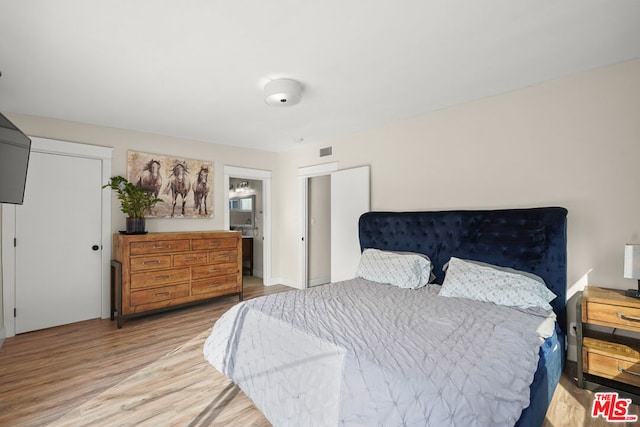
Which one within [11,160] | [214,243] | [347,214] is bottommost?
[214,243]

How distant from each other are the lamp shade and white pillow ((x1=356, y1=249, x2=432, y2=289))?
58.6 inches

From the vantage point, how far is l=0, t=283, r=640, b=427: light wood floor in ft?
6.50

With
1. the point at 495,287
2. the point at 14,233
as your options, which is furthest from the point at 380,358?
the point at 14,233

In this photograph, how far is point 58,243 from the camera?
3660 mm

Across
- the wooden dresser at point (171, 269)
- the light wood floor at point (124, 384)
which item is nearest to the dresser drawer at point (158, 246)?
the wooden dresser at point (171, 269)

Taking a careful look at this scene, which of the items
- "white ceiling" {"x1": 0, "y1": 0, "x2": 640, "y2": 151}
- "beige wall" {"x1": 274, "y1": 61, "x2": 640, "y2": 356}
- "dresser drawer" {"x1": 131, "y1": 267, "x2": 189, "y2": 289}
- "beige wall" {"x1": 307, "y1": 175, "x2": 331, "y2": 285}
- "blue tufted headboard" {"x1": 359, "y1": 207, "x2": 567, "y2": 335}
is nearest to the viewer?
"white ceiling" {"x1": 0, "y1": 0, "x2": 640, "y2": 151}

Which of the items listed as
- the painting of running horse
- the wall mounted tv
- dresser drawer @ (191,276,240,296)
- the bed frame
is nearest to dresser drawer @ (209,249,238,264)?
dresser drawer @ (191,276,240,296)

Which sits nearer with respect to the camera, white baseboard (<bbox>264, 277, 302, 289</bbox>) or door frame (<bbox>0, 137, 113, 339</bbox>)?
door frame (<bbox>0, 137, 113, 339</bbox>)

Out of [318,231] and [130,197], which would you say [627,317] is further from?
[130,197]

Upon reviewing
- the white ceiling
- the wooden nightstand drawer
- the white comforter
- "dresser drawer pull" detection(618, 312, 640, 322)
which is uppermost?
the white ceiling

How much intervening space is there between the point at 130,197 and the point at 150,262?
0.85 metres

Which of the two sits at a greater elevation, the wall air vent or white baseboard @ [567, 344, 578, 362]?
the wall air vent

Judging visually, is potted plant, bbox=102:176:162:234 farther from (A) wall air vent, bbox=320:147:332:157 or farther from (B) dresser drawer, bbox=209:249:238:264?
(A) wall air vent, bbox=320:147:332:157

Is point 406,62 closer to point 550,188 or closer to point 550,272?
point 550,188
